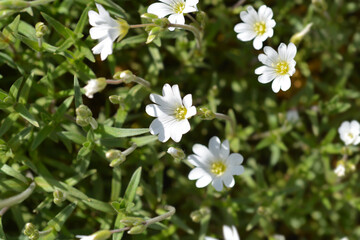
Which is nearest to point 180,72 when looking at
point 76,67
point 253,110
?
point 253,110

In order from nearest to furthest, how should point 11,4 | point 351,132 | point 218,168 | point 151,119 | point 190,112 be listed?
point 11,4 → point 190,112 → point 218,168 → point 351,132 → point 151,119

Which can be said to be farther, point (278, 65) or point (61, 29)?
point (61, 29)

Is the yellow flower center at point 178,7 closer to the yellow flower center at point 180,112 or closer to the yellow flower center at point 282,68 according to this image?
the yellow flower center at point 180,112

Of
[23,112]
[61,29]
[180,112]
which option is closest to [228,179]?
[180,112]

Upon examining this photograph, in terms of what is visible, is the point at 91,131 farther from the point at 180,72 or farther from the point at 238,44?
the point at 238,44

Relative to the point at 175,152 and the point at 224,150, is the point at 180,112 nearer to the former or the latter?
the point at 175,152

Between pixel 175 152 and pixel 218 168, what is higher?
pixel 175 152

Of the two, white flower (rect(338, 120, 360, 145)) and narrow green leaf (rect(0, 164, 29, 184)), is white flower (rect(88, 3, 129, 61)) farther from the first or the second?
white flower (rect(338, 120, 360, 145))
